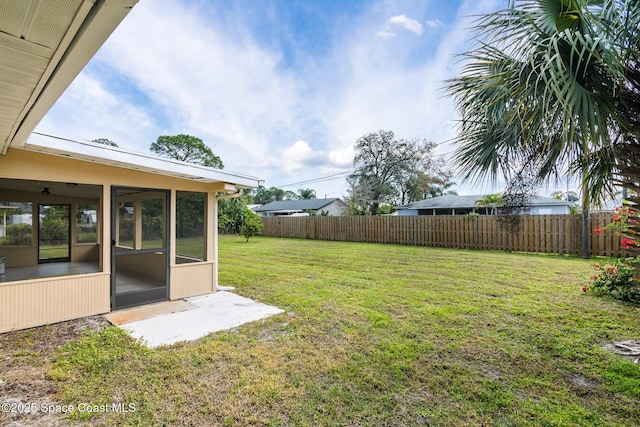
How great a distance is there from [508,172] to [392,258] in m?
6.55

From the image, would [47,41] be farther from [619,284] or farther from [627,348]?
[619,284]

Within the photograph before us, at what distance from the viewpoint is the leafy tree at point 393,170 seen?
85.1ft

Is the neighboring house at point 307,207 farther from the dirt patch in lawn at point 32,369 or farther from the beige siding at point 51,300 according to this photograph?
the dirt patch in lawn at point 32,369

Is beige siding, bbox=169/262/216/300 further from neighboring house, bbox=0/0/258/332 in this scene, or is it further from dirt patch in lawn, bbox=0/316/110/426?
dirt patch in lawn, bbox=0/316/110/426

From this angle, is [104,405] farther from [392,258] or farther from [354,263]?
[392,258]

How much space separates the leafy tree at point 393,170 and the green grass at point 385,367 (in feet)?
68.7

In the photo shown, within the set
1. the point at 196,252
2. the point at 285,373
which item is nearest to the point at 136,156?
the point at 196,252

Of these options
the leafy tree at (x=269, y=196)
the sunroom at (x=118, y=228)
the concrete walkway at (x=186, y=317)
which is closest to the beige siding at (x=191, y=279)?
the sunroom at (x=118, y=228)

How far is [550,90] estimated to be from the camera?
7.65 ft

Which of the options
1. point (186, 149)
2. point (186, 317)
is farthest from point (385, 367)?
point (186, 149)

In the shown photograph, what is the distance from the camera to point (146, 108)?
51.8 feet

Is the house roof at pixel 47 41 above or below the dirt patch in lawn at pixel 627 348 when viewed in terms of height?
above

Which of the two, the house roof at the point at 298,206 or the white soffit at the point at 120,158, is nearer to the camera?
the white soffit at the point at 120,158

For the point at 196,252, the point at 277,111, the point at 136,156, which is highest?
the point at 277,111
